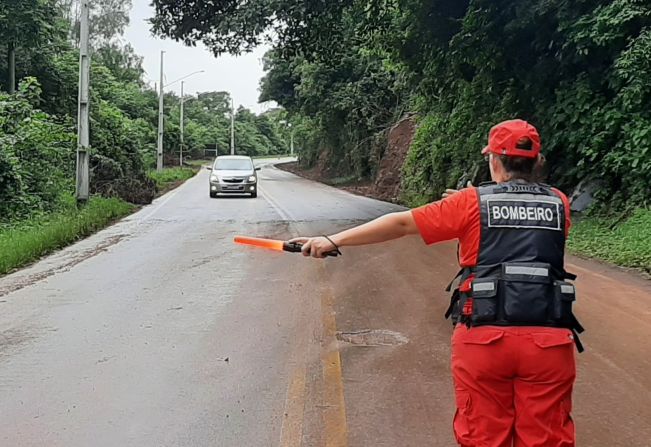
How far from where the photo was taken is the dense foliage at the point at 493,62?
43.0 ft

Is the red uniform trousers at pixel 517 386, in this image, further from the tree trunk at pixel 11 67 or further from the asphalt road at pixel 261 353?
the tree trunk at pixel 11 67

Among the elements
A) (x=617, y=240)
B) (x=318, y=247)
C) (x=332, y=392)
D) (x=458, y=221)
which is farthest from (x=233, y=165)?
(x=458, y=221)

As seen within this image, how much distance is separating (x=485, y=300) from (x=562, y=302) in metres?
0.30

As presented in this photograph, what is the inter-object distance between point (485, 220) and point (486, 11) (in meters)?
13.9

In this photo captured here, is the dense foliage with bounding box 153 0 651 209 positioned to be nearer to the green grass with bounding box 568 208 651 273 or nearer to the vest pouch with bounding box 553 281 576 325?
the green grass with bounding box 568 208 651 273

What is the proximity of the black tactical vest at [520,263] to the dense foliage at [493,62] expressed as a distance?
1074cm

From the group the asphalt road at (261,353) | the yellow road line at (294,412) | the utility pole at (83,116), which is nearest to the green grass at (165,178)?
the utility pole at (83,116)

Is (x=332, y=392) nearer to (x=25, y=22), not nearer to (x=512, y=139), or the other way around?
(x=512, y=139)

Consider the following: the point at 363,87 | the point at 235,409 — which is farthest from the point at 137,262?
the point at 363,87

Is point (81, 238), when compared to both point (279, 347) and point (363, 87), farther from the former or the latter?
point (363, 87)

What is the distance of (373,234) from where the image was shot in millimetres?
3225

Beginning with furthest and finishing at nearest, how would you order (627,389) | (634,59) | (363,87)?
(363,87) < (634,59) < (627,389)

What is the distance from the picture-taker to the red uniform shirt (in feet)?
9.80

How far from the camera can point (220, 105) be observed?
130 meters
